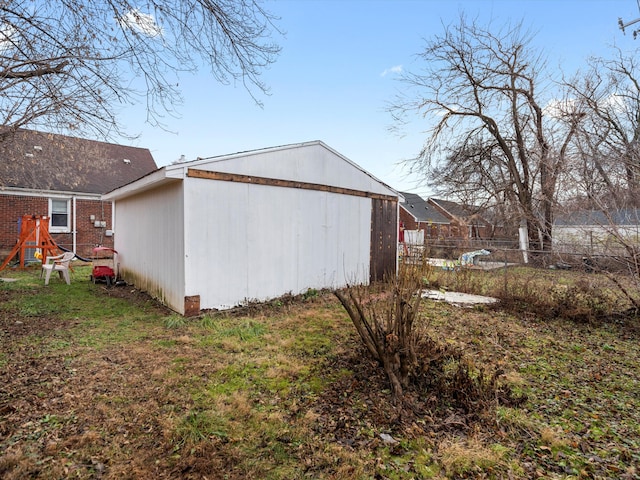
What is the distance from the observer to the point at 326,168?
308 inches

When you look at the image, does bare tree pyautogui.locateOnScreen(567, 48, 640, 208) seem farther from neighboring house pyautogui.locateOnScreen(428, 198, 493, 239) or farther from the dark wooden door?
neighboring house pyautogui.locateOnScreen(428, 198, 493, 239)

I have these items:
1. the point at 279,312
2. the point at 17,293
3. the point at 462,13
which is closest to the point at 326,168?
the point at 279,312

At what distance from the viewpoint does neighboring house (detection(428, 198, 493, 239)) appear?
711 inches

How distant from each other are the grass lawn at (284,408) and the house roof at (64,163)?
12.5 feet

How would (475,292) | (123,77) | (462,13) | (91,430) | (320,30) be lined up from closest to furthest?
(91,430), (123,77), (320,30), (475,292), (462,13)

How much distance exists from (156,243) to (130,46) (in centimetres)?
446

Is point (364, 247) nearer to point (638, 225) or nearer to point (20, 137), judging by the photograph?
point (638, 225)

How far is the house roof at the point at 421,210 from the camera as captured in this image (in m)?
29.7

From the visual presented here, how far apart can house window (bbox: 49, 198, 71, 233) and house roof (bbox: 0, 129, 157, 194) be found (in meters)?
0.60

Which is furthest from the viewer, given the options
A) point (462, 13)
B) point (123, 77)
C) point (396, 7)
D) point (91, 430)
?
point (462, 13)

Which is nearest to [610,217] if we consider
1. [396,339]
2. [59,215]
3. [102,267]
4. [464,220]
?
[396,339]

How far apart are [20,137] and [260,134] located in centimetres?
512

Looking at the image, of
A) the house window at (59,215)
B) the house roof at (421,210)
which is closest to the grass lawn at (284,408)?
the house window at (59,215)

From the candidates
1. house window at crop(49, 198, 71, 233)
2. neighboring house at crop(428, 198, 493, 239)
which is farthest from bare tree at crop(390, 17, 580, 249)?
house window at crop(49, 198, 71, 233)
